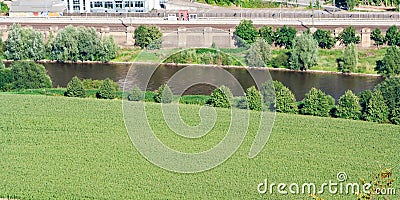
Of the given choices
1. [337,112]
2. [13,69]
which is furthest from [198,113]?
[13,69]

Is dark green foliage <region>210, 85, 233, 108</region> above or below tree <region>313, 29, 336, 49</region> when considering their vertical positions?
below

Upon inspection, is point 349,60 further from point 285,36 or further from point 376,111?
point 376,111

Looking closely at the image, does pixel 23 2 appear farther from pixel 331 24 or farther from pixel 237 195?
pixel 237 195

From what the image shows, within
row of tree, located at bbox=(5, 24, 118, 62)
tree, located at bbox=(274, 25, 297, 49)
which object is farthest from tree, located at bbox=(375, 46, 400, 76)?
row of tree, located at bbox=(5, 24, 118, 62)

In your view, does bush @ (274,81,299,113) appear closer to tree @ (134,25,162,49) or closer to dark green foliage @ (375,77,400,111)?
dark green foliage @ (375,77,400,111)

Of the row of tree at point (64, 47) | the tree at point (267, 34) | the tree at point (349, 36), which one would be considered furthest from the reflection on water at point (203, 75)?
the tree at point (349, 36)

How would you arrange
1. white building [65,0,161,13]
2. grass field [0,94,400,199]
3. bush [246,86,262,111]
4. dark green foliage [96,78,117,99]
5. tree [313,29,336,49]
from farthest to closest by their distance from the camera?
white building [65,0,161,13] < tree [313,29,336,49] < dark green foliage [96,78,117,99] < bush [246,86,262,111] < grass field [0,94,400,199]

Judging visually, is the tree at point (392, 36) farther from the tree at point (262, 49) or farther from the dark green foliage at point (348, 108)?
the dark green foliage at point (348, 108)
